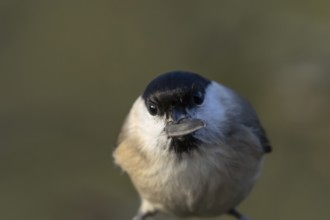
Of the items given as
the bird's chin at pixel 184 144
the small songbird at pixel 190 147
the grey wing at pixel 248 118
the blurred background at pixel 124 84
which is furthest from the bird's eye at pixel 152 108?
the blurred background at pixel 124 84

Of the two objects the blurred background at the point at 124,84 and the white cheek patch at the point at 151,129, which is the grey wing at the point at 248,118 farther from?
the blurred background at the point at 124,84

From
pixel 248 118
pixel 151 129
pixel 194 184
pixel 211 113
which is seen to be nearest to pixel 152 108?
pixel 151 129

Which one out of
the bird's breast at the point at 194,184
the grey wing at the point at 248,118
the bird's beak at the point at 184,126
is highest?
the bird's beak at the point at 184,126

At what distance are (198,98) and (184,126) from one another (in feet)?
0.46

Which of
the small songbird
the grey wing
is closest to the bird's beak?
the small songbird

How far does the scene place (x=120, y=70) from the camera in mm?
4070

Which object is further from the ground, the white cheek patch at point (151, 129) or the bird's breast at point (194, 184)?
the white cheek patch at point (151, 129)

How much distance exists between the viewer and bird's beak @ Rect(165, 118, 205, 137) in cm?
232

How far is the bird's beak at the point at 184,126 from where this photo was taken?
232 cm

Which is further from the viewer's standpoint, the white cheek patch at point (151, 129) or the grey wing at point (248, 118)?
the grey wing at point (248, 118)

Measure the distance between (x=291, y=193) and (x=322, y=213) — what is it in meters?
0.21

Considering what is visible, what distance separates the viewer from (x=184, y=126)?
2.34 m

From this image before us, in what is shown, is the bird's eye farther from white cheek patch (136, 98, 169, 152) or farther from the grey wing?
the grey wing

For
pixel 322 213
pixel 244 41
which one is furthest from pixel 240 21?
pixel 322 213
